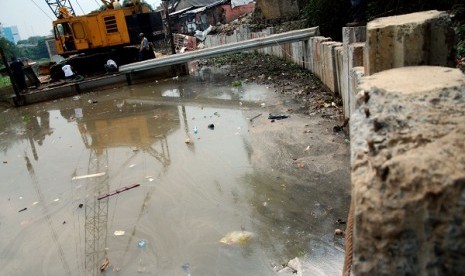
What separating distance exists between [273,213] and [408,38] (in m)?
2.27

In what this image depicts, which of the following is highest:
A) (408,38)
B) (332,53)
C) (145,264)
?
(408,38)

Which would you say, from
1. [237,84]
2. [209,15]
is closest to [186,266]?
[237,84]

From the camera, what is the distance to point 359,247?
117 cm

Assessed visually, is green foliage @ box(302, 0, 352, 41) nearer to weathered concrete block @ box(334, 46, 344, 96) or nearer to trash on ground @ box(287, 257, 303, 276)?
weathered concrete block @ box(334, 46, 344, 96)

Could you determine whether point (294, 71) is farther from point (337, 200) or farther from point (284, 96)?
point (337, 200)

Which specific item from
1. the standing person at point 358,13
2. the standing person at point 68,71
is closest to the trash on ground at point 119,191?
the standing person at point 358,13

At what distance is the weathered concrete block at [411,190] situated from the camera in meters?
1.07

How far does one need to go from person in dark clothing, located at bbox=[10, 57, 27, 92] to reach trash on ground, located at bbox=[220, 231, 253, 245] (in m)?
11.7

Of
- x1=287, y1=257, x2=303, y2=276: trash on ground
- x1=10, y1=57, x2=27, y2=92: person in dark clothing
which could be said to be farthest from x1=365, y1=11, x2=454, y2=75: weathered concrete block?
x1=10, y1=57, x2=27, y2=92: person in dark clothing

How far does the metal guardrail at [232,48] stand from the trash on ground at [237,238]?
7152mm

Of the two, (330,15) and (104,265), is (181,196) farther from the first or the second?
(330,15)

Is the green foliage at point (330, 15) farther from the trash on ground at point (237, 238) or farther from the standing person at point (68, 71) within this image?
the standing person at point (68, 71)

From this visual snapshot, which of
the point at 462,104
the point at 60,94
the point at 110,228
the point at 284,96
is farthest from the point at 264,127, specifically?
the point at 60,94

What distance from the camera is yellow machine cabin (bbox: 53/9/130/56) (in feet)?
44.5
